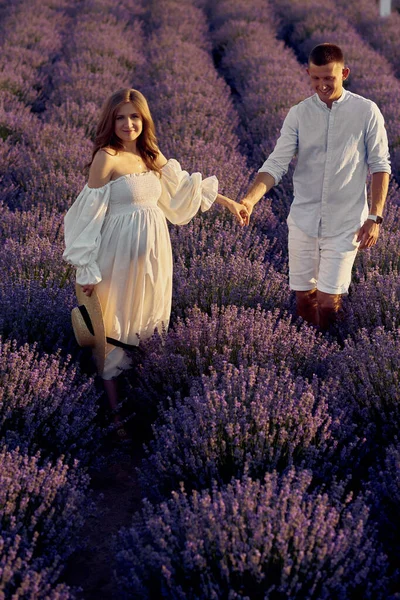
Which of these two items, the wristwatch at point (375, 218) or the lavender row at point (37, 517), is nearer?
the lavender row at point (37, 517)

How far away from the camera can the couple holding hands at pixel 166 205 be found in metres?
3.05

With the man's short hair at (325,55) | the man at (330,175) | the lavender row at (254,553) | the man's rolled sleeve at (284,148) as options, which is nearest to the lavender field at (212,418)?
the lavender row at (254,553)

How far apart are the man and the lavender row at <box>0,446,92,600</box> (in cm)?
156

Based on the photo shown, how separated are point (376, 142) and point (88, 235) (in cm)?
130

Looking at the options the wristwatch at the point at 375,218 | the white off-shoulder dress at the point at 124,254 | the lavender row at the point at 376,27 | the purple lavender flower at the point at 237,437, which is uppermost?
the lavender row at the point at 376,27

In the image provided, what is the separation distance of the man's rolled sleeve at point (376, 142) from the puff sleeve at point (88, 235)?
1.15 m

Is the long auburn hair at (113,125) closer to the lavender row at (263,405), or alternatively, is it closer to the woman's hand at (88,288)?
the woman's hand at (88,288)

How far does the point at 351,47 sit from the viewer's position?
10.2m

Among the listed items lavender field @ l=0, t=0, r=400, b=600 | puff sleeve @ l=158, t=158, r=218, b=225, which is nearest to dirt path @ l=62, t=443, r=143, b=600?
lavender field @ l=0, t=0, r=400, b=600

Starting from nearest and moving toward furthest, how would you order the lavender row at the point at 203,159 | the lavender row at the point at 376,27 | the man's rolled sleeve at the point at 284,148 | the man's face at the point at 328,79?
the man's face at the point at 328,79 → the man's rolled sleeve at the point at 284,148 → the lavender row at the point at 203,159 → the lavender row at the point at 376,27

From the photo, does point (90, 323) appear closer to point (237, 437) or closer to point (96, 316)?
point (96, 316)

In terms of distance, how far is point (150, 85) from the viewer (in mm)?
8672

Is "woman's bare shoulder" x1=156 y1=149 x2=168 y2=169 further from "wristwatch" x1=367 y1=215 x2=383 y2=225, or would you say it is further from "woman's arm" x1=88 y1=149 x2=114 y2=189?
"wristwatch" x1=367 y1=215 x2=383 y2=225

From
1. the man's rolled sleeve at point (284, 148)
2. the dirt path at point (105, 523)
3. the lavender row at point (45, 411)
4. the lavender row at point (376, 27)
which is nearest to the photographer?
the dirt path at point (105, 523)
